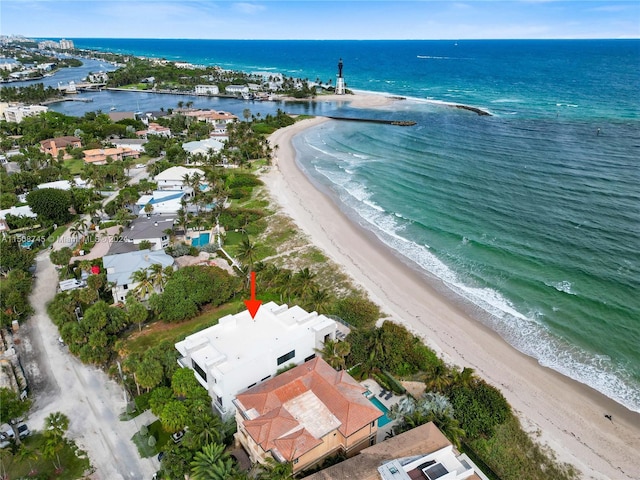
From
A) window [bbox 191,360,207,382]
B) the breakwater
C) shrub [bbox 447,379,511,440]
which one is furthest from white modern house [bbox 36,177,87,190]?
the breakwater

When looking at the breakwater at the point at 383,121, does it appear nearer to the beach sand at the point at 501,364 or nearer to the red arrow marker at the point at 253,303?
the beach sand at the point at 501,364

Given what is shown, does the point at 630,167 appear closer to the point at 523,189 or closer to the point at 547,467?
the point at 523,189

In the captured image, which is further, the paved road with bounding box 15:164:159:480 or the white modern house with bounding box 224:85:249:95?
the white modern house with bounding box 224:85:249:95

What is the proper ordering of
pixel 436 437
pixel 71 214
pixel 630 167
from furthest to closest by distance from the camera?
pixel 630 167 → pixel 71 214 → pixel 436 437

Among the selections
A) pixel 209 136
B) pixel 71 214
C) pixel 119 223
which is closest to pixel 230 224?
pixel 119 223

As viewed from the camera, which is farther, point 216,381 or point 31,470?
point 216,381

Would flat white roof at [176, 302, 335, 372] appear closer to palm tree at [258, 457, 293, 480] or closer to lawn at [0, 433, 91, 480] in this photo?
palm tree at [258, 457, 293, 480]

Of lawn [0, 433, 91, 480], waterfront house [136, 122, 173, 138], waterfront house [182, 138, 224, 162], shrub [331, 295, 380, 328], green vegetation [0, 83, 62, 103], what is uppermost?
green vegetation [0, 83, 62, 103]
